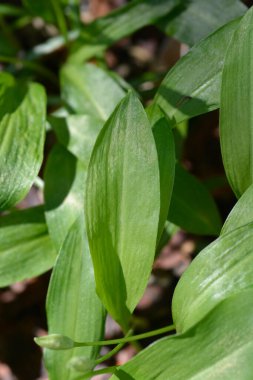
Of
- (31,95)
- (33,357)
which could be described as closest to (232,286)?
(31,95)

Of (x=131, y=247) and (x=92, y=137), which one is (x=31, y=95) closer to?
(x=92, y=137)

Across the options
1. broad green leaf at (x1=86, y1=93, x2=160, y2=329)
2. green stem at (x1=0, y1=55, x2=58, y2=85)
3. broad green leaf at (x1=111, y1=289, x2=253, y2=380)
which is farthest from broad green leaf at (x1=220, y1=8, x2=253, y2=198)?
green stem at (x1=0, y1=55, x2=58, y2=85)

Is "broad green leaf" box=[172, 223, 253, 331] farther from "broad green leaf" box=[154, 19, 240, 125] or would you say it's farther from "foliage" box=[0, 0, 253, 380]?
"broad green leaf" box=[154, 19, 240, 125]

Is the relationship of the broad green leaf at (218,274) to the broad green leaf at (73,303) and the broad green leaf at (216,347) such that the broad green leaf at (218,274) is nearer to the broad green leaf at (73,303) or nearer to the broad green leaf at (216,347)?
the broad green leaf at (216,347)

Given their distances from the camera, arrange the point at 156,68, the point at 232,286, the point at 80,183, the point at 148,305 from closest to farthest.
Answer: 1. the point at 232,286
2. the point at 80,183
3. the point at 148,305
4. the point at 156,68

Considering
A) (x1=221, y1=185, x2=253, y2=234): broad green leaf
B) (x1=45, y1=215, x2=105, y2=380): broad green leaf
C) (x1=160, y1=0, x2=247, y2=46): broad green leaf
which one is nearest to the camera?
(x1=221, y1=185, x2=253, y2=234): broad green leaf

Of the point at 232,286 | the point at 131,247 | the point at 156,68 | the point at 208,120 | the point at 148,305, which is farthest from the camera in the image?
the point at 156,68

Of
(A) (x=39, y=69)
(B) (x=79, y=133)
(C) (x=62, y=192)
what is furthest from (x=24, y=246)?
(A) (x=39, y=69)

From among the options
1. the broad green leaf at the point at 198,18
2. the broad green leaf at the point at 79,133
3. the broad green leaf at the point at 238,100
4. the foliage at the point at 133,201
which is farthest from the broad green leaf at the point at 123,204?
the broad green leaf at the point at 198,18
